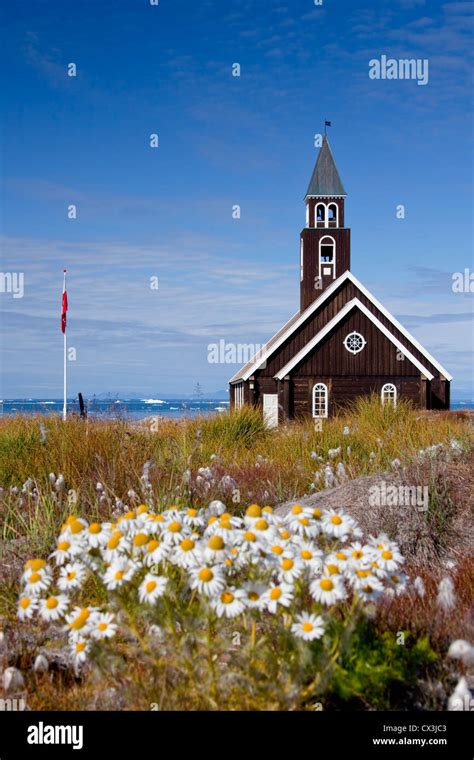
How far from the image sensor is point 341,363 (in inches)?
1289

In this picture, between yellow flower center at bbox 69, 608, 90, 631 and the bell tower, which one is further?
the bell tower

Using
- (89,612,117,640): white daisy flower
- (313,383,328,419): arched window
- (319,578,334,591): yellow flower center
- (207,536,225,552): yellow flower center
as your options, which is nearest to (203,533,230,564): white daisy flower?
(207,536,225,552): yellow flower center

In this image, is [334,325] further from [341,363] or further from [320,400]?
[320,400]

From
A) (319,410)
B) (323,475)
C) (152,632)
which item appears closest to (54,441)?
(323,475)

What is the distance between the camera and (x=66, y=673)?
4.98 metres

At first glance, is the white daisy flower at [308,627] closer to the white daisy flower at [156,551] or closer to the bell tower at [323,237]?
the white daisy flower at [156,551]

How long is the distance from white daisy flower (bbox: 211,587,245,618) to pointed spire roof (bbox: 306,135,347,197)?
113 ft

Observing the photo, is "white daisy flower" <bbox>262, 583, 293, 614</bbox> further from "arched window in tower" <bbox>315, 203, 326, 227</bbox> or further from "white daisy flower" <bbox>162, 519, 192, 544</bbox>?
"arched window in tower" <bbox>315, 203, 326, 227</bbox>

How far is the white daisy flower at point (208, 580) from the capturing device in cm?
344

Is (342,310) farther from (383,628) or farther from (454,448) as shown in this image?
(383,628)

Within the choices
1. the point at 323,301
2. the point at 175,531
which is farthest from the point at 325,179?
the point at 175,531

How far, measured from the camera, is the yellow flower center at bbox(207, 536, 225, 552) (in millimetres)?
3562
